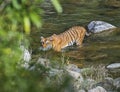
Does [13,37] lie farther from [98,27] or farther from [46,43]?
[98,27]

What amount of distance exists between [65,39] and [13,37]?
33.0 feet

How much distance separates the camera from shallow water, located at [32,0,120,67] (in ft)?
36.2

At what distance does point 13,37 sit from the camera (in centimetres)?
272

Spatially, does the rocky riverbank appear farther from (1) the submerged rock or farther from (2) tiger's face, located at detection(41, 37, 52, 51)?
(2) tiger's face, located at detection(41, 37, 52, 51)

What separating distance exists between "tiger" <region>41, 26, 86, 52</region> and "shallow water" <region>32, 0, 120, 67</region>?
0.60 feet

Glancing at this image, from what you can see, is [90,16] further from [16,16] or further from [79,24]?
[16,16]

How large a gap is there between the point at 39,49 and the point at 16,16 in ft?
29.8

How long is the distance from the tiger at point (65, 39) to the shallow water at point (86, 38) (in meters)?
0.18

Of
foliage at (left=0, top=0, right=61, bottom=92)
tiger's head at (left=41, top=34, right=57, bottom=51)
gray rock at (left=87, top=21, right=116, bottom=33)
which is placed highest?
foliage at (left=0, top=0, right=61, bottom=92)

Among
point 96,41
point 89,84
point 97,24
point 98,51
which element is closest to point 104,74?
point 89,84

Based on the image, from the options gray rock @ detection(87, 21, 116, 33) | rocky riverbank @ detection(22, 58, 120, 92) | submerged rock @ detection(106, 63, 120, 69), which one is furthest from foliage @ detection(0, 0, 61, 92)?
gray rock @ detection(87, 21, 116, 33)

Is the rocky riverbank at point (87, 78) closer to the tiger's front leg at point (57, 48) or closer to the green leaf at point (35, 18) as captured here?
the tiger's front leg at point (57, 48)

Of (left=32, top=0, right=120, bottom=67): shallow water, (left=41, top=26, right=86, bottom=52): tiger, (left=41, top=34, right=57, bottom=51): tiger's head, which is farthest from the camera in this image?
(left=41, top=26, right=86, bottom=52): tiger

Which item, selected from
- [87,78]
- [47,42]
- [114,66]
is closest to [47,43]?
[47,42]
